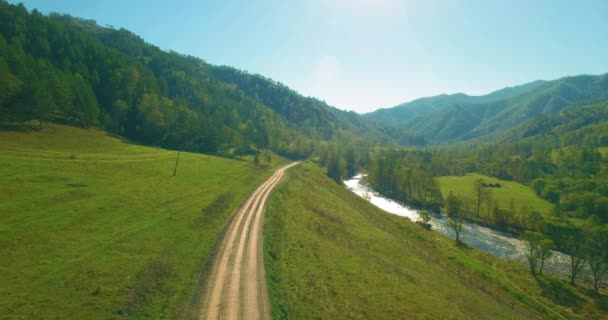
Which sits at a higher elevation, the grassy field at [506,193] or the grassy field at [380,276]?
the grassy field at [506,193]

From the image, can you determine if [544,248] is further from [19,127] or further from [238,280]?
[19,127]

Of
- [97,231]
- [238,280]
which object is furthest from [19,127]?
[238,280]

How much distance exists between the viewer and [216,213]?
173 ft

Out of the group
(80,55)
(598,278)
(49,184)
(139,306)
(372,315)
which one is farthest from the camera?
(80,55)

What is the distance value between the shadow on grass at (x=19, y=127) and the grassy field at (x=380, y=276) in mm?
65110

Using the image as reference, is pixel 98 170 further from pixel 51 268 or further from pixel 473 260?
pixel 473 260

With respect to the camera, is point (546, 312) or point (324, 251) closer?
point (324, 251)

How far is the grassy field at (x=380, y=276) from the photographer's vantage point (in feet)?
109

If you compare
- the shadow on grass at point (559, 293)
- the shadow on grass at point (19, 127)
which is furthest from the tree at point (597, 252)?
the shadow on grass at point (19, 127)

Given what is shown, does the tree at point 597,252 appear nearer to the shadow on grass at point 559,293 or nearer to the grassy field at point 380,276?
the shadow on grass at point 559,293

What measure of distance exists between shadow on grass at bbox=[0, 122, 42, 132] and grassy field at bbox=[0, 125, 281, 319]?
0.82 meters

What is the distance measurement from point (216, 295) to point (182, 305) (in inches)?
131

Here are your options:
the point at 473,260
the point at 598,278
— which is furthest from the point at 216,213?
the point at 598,278

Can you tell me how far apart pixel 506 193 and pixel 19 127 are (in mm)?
192859
